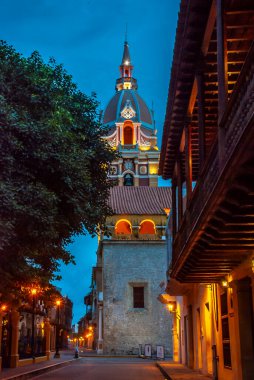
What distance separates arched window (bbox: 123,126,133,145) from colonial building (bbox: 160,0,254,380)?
55.8m

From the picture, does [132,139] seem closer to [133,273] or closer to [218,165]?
[133,273]

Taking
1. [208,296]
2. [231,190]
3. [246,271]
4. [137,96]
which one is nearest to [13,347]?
[208,296]

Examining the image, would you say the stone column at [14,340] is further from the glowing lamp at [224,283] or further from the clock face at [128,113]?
the clock face at [128,113]

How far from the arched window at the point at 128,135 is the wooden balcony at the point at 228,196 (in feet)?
204

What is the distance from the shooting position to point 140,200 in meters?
50.9

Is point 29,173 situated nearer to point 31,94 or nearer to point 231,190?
point 31,94

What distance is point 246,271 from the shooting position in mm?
12648

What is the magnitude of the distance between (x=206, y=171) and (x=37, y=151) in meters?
4.82

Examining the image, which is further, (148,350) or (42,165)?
(148,350)

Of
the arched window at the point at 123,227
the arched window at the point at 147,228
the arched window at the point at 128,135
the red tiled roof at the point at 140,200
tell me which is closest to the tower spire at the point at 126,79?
the arched window at the point at 128,135

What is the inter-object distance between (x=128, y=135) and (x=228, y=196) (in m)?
69.1

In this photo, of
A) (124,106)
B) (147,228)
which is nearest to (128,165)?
(124,106)

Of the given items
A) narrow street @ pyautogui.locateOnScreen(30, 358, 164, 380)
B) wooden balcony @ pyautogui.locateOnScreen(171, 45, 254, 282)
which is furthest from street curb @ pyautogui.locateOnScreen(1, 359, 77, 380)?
wooden balcony @ pyautogui.locateOnScreen(171, 45, 254, 282)

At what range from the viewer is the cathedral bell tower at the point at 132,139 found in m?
71.9
